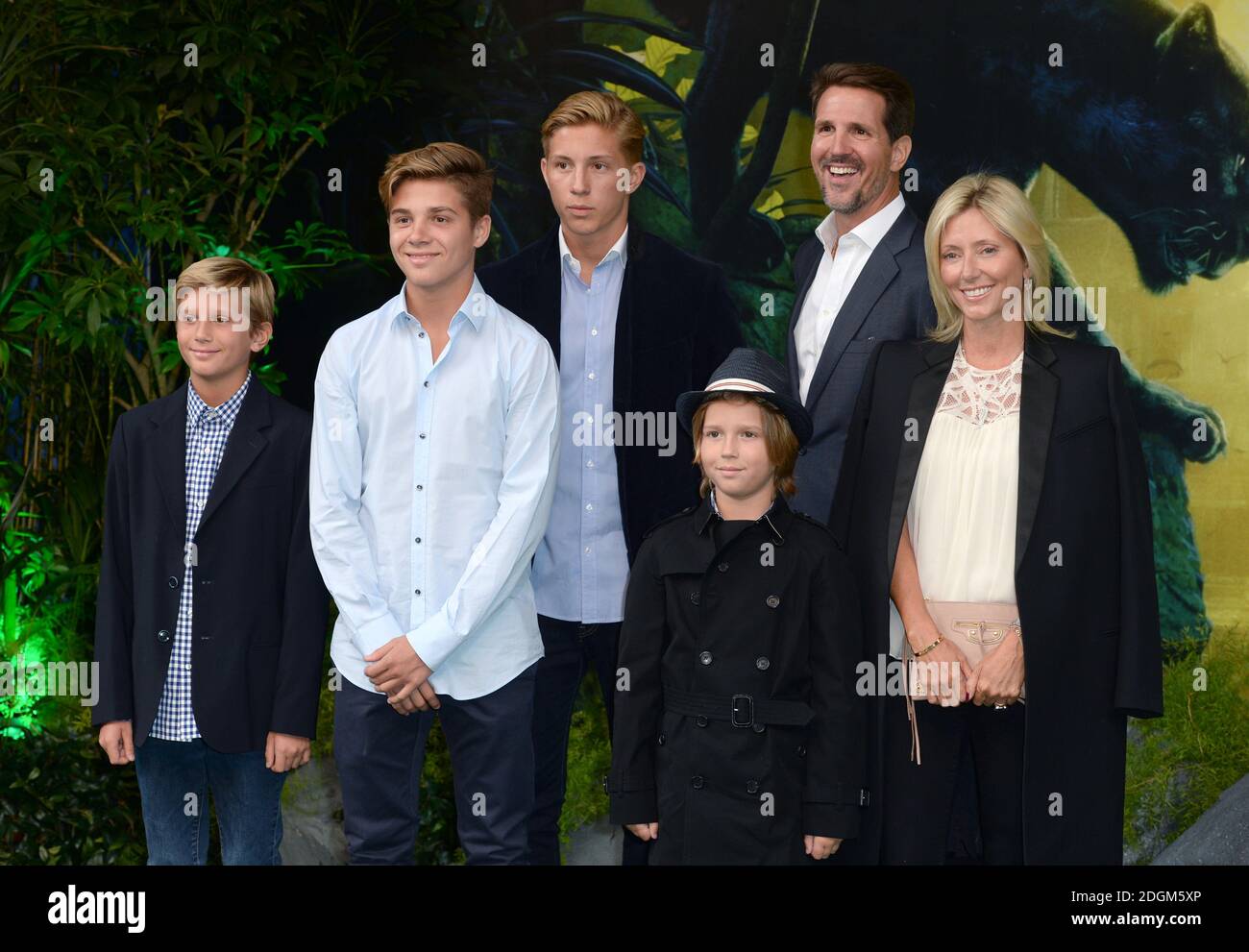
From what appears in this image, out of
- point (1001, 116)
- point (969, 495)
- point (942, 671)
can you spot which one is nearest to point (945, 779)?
point (942, 671)

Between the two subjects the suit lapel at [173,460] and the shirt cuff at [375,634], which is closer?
the shirt cuff at [375,634]

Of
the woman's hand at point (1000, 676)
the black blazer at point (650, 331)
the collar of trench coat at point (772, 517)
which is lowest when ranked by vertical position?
the woman's hand at point (1000, 676)

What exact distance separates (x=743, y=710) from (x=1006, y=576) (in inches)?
29.5

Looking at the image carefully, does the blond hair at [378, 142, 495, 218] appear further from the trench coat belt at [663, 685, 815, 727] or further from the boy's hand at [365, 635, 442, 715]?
the trench coat belt at [663, 685, 815, 727]

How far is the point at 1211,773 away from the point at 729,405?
9.52ft

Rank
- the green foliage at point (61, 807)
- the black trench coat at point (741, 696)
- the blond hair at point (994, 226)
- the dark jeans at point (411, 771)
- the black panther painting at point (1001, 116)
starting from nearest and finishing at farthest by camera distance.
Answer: the black trench coat at point (741, 696), the blond hair at point (994, 226), the dark jeans at point (411, 771), the green foliage at point (61, 807), the black panther painting at point (1001, 116)

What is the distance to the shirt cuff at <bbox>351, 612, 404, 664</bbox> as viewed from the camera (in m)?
3.87

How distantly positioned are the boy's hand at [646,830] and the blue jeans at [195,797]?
1.04m

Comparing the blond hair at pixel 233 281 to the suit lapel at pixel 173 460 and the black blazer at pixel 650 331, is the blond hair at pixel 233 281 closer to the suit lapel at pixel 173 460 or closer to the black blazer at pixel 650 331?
the suit lapel at pixel 173 460

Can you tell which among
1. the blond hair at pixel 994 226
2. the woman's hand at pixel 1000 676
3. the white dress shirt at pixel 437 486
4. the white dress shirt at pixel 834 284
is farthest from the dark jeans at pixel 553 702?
the blond hair at pixel 994 226

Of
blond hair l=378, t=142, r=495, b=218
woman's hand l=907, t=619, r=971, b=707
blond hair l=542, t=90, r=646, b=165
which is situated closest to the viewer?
woman's hand l=907, t=619, r=971, b=707

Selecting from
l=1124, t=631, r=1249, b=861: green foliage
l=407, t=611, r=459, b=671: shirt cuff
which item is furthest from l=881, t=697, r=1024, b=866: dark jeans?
l=1124, t=631, r=1249, b=861: green foliage

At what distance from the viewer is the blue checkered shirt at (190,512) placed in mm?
3949

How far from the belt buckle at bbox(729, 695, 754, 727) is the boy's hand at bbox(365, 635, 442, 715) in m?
0.82
